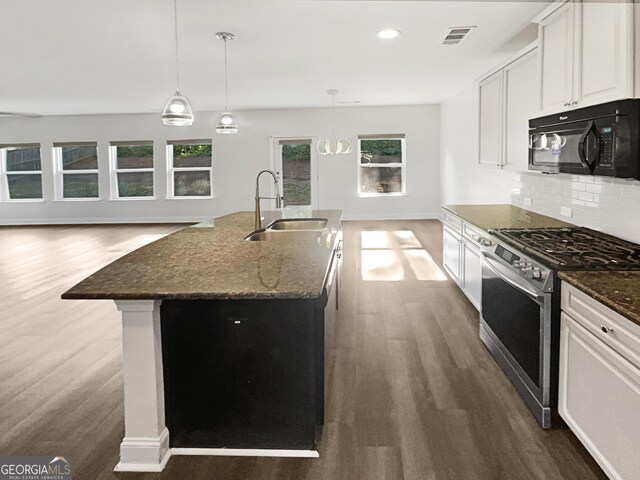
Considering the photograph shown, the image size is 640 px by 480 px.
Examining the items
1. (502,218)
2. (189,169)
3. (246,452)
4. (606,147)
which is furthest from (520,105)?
(189,169)

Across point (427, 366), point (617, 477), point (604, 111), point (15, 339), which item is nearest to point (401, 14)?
point (604, 111)

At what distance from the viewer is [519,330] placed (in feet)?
9.29

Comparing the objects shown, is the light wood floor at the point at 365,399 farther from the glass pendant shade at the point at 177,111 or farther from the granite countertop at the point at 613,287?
the glass pendant shade at the point at 177,111

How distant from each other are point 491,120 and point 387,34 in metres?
1.35

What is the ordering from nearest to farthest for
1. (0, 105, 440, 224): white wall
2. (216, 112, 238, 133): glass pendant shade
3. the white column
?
the white column → (216, 112, 238, 133): glass pendant shade → (0, 105, 440, 224): white wall

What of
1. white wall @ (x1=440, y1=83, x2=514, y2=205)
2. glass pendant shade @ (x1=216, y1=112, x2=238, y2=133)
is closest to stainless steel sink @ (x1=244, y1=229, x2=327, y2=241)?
glass pendant shade @ (x1=216, y1=112, x2=238, y2=133)

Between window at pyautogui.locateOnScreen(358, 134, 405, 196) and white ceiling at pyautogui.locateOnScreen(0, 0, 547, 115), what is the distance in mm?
2272

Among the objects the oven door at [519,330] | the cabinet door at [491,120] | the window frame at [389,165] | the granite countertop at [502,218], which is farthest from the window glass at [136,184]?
the oven door at [519,330]

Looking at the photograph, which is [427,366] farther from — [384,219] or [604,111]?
[384,219]

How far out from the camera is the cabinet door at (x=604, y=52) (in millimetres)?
2426

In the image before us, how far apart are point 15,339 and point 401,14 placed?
3.95 metres

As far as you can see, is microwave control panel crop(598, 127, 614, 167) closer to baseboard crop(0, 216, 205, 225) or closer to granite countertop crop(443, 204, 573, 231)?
granite countertop crop(443, 204, 573, 231)

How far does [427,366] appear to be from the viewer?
342 centimetres

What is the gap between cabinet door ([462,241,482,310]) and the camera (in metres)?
4.11
